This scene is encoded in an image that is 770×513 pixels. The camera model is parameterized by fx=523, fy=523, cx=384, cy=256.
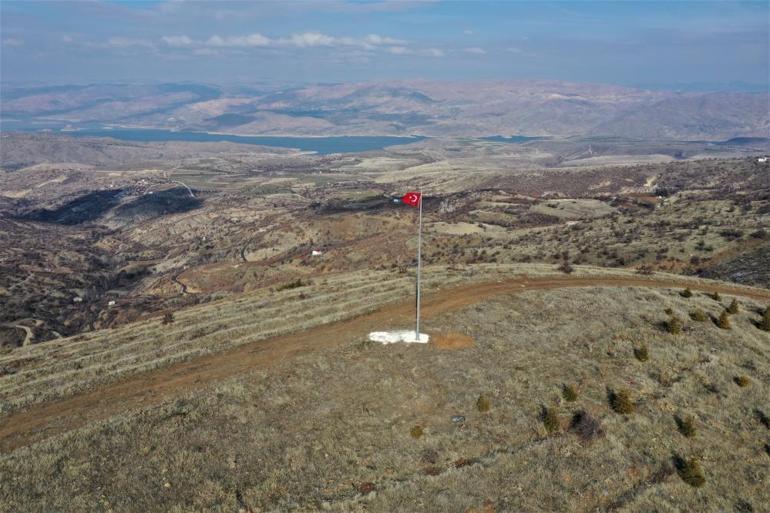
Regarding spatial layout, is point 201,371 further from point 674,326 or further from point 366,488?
point 674,326

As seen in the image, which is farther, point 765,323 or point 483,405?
point 765,323

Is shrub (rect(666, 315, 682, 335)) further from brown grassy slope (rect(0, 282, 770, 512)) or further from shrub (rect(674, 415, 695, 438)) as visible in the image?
shrub (rect(674, 415, 695, 438))

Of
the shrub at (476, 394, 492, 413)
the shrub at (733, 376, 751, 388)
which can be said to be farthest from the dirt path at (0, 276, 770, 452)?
the shrub at (733, 376, 751, 388)

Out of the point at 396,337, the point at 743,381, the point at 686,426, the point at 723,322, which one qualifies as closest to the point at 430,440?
the point at 396,337

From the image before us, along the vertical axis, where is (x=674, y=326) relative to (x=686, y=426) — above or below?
above

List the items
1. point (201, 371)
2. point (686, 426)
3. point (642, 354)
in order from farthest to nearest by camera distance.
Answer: point (642, 354) → point (201, 371) → point (686, 426)

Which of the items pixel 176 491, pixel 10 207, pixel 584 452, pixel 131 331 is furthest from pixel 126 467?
pixel 10 207
